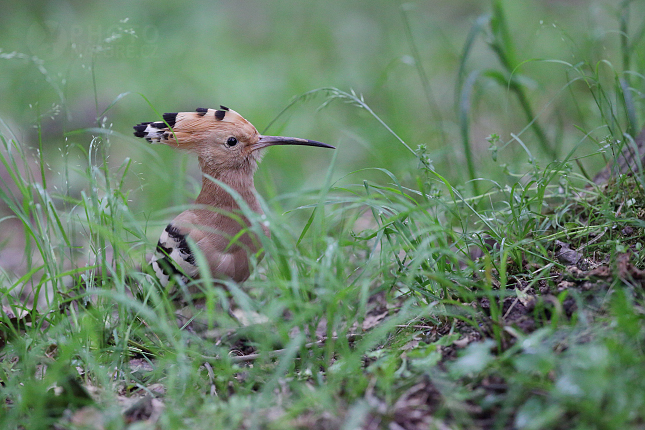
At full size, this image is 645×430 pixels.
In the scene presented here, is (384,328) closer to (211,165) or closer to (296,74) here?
(211,165)

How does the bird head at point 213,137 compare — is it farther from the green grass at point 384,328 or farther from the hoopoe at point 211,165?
the green grass at point 384,328

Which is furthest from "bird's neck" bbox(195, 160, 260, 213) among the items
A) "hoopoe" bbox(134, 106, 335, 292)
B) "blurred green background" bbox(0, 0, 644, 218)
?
"blurred green background" bbox(0, 0, 644, 218)

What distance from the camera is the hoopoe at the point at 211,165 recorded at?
262 cm

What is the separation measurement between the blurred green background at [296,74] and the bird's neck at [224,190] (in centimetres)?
117

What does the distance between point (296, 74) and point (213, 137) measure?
3132mm

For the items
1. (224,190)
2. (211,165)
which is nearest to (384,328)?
(224,190)

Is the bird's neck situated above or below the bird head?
below

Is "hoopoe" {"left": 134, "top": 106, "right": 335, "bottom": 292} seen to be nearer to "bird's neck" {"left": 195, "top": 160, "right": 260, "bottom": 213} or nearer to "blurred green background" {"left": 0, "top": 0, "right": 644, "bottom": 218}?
"bird's neck" {"left": 195, "top": 160, "right": 260, "bottom": 213}

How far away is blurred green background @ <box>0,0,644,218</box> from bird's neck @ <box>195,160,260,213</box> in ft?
3.85

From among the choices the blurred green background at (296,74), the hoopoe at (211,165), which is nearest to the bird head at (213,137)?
the hoopoe at (211,165)

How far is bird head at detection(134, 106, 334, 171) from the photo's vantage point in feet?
9.09

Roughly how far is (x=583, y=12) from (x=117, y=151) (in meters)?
5.22

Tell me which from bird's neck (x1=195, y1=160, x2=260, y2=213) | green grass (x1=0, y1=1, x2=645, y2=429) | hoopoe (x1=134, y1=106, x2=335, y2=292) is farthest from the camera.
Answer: bird's neck (x1=195, y1=160, x2=260, y2=213)

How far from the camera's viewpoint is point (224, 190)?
2.73 meters
